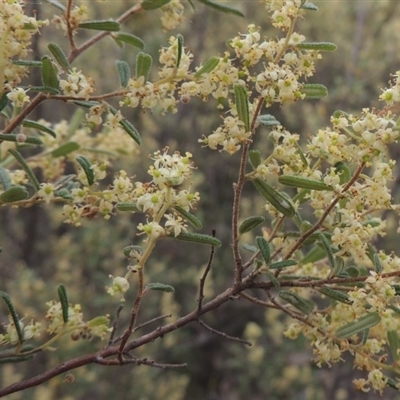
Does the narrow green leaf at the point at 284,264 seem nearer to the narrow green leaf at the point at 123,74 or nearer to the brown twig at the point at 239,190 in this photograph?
the brown twig at the point at 239,190

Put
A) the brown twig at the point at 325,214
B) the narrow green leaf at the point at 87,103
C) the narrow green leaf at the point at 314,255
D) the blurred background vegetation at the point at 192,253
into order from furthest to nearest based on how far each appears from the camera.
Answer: the blurred background vegetation at the point at 192,253, the narrow green leaf at the point at 314,255, the narrow green leaf at the point at 87,103, the brown twig at the point at 325,214

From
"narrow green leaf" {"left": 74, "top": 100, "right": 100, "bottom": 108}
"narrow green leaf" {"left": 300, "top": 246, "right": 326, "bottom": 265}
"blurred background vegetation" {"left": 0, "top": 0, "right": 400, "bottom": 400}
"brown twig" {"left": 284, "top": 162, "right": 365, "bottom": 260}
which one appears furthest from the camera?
"blurred background vegetation" {"left": 0, "top": 0, "right": 400, "bottom": 400}

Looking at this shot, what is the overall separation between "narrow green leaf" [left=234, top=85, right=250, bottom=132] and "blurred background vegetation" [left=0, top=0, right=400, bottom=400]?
1541 millimetres

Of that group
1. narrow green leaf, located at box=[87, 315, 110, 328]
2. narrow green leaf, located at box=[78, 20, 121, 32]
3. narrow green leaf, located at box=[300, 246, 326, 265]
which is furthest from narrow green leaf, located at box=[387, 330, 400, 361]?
narrow green leaf, located at box=[78, 20, 121, 32]

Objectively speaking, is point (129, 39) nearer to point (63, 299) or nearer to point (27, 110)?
point (27, 110)

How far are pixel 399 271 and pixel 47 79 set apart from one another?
56 cm

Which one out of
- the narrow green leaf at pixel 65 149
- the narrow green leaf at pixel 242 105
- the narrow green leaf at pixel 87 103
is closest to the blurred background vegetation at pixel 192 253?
the narrow green leaf at pixel 65 149

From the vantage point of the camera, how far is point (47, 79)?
829 mm

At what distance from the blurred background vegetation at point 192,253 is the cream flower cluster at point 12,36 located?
57.8 inches

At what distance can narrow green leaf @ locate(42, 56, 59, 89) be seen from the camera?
82cm

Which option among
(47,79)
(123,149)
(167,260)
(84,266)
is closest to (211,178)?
(167,260)

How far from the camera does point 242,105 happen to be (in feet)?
2.51

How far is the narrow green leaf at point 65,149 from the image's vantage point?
1058 mm

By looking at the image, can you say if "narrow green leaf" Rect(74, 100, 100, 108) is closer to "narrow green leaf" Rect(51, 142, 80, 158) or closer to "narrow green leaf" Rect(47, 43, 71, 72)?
"narrow green leaf" Rect(47, 43, 71, 72)
